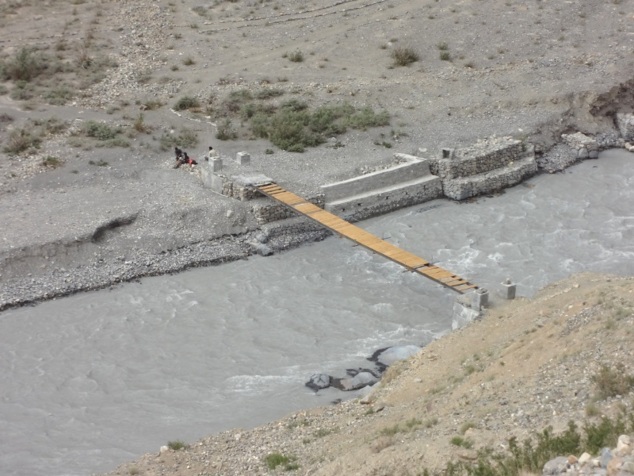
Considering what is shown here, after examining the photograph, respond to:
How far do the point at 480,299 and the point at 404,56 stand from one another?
767 inches

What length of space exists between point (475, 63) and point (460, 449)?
27.1 m

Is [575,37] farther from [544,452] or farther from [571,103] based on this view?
[544,452]

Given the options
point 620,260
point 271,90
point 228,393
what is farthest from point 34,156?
point 620,260

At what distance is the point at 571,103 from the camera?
33.0m

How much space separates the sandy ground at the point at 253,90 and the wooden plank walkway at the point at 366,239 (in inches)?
43.7

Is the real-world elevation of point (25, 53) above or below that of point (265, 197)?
above

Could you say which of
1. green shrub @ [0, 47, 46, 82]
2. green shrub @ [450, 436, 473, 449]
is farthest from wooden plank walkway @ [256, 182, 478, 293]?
→ green shrub @ [0, 47, 46, 82]

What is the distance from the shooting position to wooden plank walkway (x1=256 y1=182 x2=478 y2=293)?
69.8ft

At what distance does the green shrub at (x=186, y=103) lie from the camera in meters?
32.3

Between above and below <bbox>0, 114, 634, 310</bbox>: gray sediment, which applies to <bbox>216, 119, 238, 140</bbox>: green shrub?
above

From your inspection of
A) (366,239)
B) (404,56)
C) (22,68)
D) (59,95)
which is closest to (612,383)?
(366,239)

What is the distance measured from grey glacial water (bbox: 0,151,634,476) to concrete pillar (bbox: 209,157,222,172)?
371 centimetres

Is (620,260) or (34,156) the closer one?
(620,260)

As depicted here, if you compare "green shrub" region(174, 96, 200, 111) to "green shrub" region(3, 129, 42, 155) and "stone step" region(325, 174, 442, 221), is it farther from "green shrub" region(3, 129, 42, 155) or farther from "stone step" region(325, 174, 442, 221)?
"stone step" region(325, 174, 442, 221)
